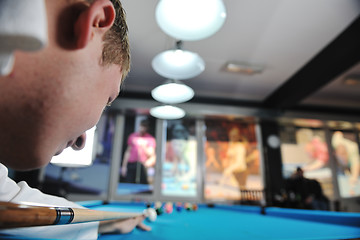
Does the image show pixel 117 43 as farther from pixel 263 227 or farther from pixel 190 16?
pixel 263 227

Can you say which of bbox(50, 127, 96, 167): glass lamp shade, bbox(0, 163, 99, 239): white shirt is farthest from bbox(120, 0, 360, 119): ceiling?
bbox(0, 163, 99, 239): white shirt

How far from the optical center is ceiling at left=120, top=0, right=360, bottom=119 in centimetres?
284

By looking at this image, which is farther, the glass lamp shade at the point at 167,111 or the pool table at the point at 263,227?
the glass lamp shade at the point at 167,111

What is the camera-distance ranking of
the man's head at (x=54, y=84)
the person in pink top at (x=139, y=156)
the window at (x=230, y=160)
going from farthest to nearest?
the window at (x=230, y=160)
the person in pink top at (x=139, y=156)
the man's head at (x=54, y=84)

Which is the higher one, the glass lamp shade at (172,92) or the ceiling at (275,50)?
the ceiling at (275,50)

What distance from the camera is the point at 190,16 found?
156 centimetres

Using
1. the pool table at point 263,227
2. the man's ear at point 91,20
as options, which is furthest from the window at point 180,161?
the man's ear at point 91,20

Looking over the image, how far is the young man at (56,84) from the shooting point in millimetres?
273

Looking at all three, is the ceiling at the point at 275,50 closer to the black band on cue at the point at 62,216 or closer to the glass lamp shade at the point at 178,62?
the glass lamp shade at the point at 178,62

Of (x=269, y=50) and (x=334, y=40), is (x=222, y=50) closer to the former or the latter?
(x=269, y=50)

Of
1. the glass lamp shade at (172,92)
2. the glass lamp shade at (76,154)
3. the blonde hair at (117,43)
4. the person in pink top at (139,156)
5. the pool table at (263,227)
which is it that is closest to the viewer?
the blonde hair at (117,43)

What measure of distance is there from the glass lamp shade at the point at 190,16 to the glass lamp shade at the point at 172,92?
0.77m

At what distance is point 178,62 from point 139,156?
151 inches

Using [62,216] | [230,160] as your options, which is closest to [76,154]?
[62,216]
